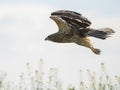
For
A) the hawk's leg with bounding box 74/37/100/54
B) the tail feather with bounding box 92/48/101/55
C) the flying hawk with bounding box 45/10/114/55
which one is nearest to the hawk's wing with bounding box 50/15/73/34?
the flying hawk with bounding box 45/10/114/55

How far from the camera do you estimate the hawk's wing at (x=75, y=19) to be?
4.02 meters

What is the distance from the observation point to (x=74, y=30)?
13.8 feet

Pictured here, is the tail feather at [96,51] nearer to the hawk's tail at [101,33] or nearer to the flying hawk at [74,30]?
the flying hawk at [74,30]

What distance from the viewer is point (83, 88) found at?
22.6ft

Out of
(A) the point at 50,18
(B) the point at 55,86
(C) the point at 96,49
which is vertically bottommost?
(B) the point at 55,86

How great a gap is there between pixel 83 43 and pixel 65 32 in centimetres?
27

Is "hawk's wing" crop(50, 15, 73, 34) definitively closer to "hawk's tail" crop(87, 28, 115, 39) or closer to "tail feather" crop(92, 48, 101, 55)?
"hawk's tail" crop(87, 28, 115, 39)

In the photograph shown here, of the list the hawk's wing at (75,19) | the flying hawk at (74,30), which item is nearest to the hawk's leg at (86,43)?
the flying hawk at (74,30)

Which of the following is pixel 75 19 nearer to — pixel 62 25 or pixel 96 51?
pixel 62 25

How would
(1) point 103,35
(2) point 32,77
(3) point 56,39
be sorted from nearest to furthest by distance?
1. (1) point 103,35
2. (3) point 56,39
3. (2) point 32,77

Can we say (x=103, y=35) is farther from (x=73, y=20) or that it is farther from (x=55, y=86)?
(x=55, y=86)

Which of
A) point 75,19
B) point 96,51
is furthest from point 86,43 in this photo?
point 75,19

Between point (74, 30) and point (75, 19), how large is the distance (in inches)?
6.3

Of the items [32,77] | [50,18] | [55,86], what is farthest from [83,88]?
[50,18]
